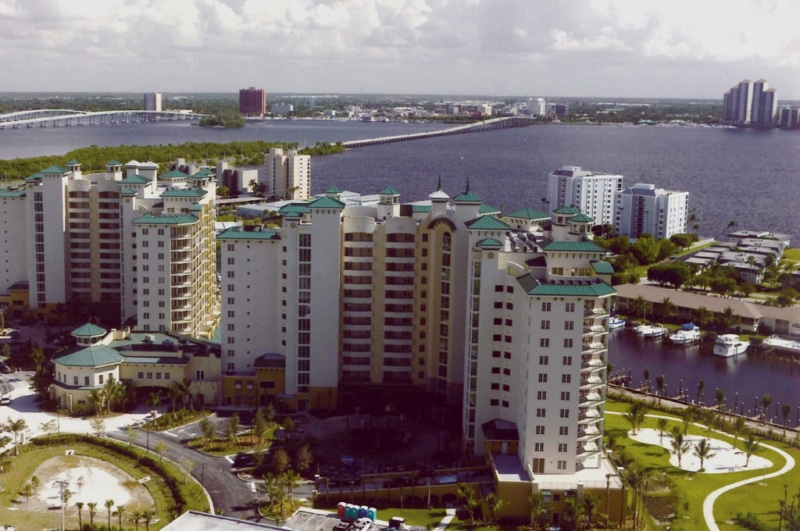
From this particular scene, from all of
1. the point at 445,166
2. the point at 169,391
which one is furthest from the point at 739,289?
the point at 445,166

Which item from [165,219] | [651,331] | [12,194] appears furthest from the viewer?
[651,331]

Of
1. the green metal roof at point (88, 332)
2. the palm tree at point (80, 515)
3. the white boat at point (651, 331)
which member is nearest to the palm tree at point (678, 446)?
the white boat at point (651, 331)

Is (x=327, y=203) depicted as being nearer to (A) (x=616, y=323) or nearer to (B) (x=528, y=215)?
(B) (x=528, y=215)

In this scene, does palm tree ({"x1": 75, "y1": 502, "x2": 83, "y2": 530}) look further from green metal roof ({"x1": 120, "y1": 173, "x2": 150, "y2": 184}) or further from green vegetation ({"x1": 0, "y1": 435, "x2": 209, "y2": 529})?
green metal roof ({"x1": 120, "y1": 173, "x2": 150, "y2": 184})

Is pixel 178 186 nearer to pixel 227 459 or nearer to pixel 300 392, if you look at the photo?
pixel 300 392

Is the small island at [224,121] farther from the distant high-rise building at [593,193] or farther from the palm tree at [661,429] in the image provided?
the palm tree at [661,429]

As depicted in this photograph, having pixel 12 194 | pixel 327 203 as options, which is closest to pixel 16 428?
pixel 327 203

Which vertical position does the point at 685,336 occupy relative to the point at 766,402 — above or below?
below
